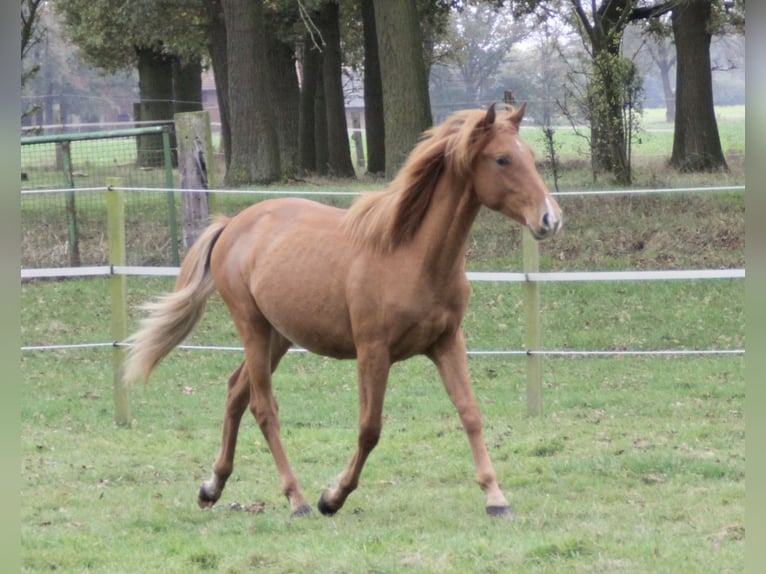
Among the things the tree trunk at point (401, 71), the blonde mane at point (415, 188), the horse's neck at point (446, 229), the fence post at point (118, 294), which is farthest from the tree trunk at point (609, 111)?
the horse's neck at point (446, 229)

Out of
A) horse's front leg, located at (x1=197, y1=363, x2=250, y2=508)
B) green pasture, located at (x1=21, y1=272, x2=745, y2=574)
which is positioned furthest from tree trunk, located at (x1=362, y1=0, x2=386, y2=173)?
horse's front leg, located at (x1=197, y1=363, x2=250, y2=508)

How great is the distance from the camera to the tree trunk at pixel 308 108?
79.7 feet

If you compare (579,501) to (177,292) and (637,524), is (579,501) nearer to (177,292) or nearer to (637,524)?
(637,524)

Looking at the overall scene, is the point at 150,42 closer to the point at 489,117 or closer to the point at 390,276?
the point at 390,276

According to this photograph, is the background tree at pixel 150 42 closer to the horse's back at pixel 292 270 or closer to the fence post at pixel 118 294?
the fence post at pixel 118 294

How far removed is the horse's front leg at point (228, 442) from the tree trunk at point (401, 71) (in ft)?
31.6

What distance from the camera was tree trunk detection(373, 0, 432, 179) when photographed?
15562mm

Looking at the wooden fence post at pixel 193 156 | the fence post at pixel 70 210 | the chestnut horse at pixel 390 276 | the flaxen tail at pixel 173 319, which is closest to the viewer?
the chestnut horse at pixel 390 276

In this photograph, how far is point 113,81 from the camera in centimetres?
7381

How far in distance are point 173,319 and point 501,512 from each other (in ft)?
8.03

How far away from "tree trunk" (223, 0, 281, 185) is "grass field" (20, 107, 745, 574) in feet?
11.7

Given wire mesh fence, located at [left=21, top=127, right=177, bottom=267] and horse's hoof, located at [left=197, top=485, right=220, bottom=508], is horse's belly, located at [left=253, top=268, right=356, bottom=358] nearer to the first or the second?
horse's hoof, located at [left=197, top=485, right=220, bottom=508]

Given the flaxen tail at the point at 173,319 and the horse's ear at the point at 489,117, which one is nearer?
the horse's ear at the point at 489,117

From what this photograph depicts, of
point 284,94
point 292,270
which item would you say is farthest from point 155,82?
point 292,270
